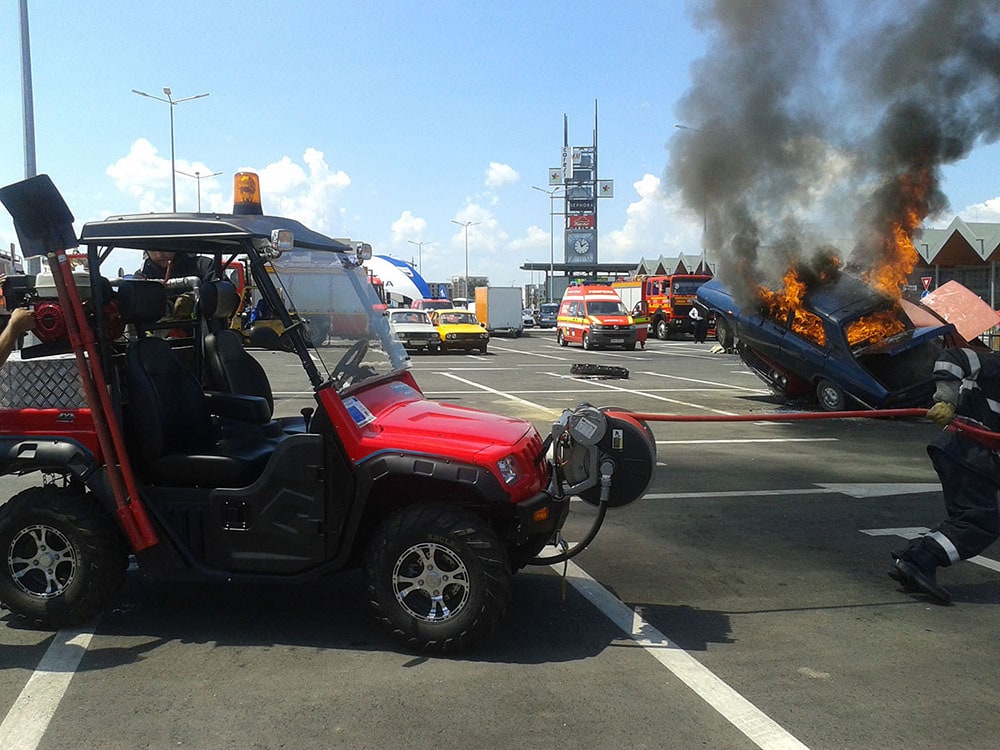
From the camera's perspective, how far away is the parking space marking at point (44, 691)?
3312 mm

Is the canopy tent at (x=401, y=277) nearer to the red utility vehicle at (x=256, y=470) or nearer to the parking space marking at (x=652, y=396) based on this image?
the parking space marking at (x=652, y=396)

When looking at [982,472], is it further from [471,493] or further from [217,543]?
[217,543]

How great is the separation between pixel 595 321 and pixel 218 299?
85.9 feet

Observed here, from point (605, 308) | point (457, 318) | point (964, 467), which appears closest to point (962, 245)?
point (605, 308)

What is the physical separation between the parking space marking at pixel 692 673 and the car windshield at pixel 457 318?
2394cm

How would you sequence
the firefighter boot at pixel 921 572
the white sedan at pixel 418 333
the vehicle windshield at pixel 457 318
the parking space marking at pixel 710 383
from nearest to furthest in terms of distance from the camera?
1. the firefighter boot at pixel 921 572
2. the parking space marking at pixel 710 383
3. the white sedan at pixel 418 333
4. the vehicle windshield at pixel 457 318

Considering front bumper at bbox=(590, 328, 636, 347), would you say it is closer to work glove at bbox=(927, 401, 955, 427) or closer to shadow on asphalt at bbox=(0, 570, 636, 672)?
shadow on asphalt at bbox=(0, 570, 636, 672)

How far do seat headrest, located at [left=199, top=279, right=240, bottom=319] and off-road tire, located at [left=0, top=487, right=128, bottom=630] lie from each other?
1392 mm

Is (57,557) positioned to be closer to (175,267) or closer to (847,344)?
(175,267)

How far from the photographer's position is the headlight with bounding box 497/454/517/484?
13.1 feet

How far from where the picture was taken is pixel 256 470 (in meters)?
4.35

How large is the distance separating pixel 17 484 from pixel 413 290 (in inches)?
1635

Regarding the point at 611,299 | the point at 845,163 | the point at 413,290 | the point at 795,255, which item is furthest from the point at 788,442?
the point at 413,290

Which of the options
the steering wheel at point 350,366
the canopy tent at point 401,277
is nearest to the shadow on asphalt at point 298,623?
the steering wheel at point 350,366
